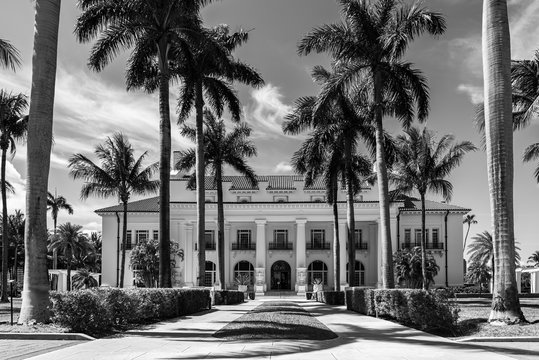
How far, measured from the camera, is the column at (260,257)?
6225 cm

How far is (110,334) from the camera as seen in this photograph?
15141mm

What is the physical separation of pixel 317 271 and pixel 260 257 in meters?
8.03

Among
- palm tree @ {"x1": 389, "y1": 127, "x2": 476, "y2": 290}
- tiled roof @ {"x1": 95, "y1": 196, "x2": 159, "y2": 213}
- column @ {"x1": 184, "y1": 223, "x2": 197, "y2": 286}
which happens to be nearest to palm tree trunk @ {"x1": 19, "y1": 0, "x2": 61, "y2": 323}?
palm tree @ {"x1": 389, "y1": 127, "x2": 476, "y2": 290}

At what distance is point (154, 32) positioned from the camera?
79.8 feet

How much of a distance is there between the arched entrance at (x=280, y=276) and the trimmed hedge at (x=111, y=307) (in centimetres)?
4690

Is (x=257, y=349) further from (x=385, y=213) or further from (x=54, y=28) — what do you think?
(x=385, y=213)

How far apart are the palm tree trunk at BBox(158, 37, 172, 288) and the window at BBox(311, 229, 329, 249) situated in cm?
4620

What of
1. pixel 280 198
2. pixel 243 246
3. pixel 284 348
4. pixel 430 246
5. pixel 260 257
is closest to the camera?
pixel 284 348

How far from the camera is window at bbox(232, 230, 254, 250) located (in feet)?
225

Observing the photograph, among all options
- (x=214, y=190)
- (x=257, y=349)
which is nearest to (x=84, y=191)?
(x=214, y=190)

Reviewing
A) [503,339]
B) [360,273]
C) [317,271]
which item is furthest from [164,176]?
[360,273]

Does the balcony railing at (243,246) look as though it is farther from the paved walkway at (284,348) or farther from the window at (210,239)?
the paved walkway at (284,348)

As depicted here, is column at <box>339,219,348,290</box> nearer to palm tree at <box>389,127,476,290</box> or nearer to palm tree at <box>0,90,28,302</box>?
palm tree at <box>389,127,476,290</box>

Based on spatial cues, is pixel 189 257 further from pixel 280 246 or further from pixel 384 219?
pixel 384 219
